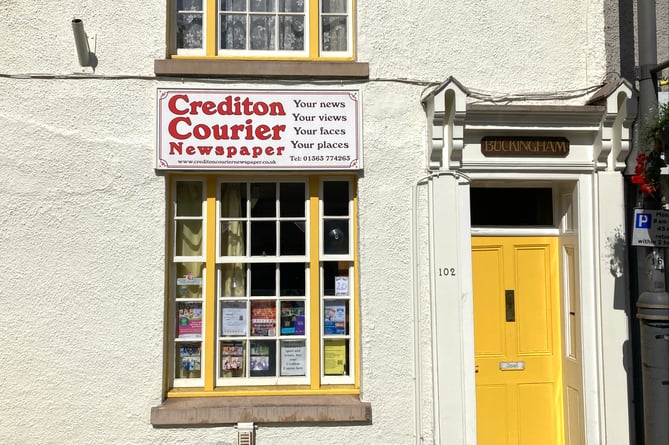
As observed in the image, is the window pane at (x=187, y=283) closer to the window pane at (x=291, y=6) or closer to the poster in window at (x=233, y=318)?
the poster in window at (x=233, y=318)

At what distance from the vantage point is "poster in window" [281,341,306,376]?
6.10 meters

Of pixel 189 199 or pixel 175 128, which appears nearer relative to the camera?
pixel 175 128

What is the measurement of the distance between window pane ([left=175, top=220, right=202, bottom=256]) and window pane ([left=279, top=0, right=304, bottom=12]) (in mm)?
2400

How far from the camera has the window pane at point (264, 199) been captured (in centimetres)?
618

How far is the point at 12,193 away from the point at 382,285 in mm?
3660

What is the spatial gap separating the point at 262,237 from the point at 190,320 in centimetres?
110

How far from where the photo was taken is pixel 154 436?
5.69 metres

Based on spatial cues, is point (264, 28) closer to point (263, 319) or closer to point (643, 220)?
point (263, 319)

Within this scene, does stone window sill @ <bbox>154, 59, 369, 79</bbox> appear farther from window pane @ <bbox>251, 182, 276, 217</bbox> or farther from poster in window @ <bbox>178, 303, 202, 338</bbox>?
poster in window @ <bbox>178, 303, 202, 338</bbox>

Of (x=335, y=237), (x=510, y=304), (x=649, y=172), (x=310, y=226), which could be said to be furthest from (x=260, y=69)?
(x=649, y=172)

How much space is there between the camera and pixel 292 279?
6152 millimetres

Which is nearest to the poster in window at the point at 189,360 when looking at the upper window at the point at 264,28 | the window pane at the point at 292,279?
the window pane at the point at 292,279

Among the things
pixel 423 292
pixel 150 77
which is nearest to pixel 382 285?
pixel 423 292

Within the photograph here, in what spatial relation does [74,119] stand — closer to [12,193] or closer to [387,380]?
[12,193]
